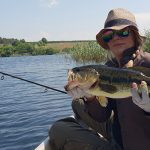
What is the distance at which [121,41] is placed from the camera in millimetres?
4652

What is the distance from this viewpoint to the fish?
405 centimetres

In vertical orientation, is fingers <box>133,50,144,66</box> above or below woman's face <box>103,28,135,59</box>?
below

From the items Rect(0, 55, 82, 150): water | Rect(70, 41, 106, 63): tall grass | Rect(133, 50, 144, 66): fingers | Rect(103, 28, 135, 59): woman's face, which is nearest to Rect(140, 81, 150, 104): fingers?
Rect(133, 50, 144, 66): fingers

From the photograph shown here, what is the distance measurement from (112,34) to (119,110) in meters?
0.89

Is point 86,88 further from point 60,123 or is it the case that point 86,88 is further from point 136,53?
point 60,123

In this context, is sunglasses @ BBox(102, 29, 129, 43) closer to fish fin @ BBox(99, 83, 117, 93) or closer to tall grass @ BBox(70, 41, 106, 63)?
fish fin @ BBox(99, 83, 117, 93)

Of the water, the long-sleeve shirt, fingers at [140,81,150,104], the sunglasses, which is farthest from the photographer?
the water

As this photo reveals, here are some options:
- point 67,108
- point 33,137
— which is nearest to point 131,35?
point 33,137

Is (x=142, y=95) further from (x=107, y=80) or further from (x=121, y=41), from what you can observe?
(x=121, y=41)

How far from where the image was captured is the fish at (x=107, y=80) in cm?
405

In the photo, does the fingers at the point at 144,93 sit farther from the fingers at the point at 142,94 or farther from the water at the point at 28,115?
the water at the point at 28,115

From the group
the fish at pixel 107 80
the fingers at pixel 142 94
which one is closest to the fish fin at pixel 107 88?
the fish at pixel 107 80

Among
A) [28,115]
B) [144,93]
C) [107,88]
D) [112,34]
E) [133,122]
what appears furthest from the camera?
[28,115]

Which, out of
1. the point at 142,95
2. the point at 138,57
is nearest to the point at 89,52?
the point at 138,57
